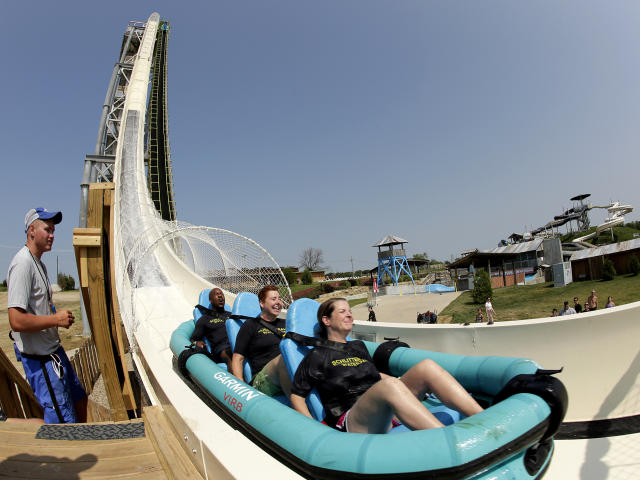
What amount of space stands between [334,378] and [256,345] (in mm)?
1137

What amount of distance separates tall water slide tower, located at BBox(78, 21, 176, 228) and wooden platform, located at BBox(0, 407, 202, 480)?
382 inches

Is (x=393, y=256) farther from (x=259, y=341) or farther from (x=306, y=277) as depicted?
(x=259, y=341)

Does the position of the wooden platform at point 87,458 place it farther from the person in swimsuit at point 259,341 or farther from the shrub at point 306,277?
the shrub at point 306,277

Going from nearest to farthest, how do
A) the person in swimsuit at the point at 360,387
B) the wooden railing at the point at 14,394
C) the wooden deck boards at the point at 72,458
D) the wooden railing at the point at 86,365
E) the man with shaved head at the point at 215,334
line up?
the wooden deck boards at the point at 72,458, the person in swimsuit at the point at 360,387, the wooden railing at the point at 14,394, the man with shaved head at the point at 215,334, the wooden railing at the point at 86,365

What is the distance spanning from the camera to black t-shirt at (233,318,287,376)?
2.79 metres

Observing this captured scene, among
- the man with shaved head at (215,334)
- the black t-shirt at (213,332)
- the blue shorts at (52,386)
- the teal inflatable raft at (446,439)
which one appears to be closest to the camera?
the teal inflatable raft at (446,439)

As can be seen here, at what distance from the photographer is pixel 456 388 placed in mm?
1520

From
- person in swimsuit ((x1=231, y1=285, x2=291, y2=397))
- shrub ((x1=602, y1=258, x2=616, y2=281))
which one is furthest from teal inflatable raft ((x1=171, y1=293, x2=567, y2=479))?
shrub ((x1=602, y1=258, x2=616, y2=281))

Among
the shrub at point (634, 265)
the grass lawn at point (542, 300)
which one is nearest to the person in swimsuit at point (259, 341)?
the grass lawn at point (542, 300)

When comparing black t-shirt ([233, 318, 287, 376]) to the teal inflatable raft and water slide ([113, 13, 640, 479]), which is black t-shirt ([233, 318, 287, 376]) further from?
the teal inflatable raft

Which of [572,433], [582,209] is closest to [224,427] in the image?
[572,433]

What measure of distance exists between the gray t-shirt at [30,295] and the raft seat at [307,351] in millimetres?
1372

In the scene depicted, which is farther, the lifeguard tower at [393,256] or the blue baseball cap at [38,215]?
the lifeguard tower at [393,256]

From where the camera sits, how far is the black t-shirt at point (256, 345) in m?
2.79
